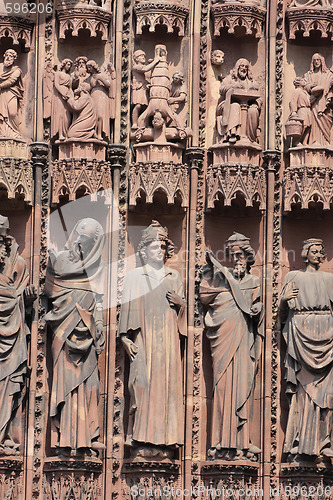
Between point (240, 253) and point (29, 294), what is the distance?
8.69ft

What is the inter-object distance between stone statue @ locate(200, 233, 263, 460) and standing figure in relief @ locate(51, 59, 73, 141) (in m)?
2.43

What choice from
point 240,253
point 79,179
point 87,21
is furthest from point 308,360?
point 87,21

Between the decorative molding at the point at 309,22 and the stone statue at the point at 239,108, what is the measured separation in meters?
0.81

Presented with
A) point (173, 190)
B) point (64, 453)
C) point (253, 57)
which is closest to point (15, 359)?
point (64, 453)

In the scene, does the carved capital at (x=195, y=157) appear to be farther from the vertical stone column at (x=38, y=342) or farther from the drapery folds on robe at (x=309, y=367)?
the drapery folds on robe at (x=309, y=367)

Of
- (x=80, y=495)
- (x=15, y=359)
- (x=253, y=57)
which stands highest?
(x=253, y=57)

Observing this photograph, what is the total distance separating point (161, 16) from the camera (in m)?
26.2

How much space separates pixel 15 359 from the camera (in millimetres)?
25156

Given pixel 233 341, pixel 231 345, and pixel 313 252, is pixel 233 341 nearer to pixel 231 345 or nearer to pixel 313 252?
pixel 231 345

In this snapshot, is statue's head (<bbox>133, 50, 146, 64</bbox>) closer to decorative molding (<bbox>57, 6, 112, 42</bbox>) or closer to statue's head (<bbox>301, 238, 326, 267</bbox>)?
decorative molding (<bbox>57, 6, 112, 42</bbox>)

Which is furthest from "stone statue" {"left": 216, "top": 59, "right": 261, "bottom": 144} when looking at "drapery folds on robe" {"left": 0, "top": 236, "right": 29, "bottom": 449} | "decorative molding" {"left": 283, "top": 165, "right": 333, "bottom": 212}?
"drapery folds on robe" {"left": 0, "top": 236, "right": 29, "bottom": 449}

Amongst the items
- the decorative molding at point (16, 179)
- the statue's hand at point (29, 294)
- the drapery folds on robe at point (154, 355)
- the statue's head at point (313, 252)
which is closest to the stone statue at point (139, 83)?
the decorative molding at point (16, 179)

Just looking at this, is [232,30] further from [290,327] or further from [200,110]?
[290,327]

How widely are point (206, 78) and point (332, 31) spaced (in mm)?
1713
